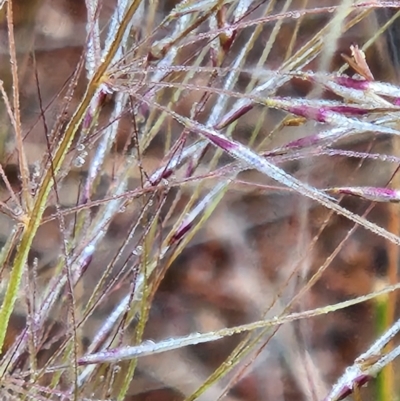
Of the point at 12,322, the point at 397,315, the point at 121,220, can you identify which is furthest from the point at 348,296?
the point at 12,322

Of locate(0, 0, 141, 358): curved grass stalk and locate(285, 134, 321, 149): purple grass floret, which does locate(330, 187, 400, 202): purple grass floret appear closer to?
locate(285, 134, 321, 149): purple grass floret

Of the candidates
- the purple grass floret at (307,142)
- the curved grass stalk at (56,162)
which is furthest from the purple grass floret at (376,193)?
the curved grass stalk at (56,162)

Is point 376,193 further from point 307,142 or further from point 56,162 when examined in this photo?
point 56,162

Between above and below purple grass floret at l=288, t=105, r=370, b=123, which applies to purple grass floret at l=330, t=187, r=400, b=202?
below

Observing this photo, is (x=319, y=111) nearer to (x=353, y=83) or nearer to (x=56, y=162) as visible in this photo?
(x=353, y=83)

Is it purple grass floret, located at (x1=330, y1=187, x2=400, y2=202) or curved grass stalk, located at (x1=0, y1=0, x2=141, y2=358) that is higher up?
curved grass stalk, located at (x1=0, y1=0, x2=141, y2=358)

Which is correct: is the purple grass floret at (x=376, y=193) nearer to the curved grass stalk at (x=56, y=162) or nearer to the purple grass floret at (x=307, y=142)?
the purple grass floret at (x=307, y=142)

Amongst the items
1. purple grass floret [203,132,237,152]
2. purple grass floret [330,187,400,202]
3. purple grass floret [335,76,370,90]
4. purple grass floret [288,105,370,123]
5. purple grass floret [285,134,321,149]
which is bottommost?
purple grass floret [330,187,400,202]

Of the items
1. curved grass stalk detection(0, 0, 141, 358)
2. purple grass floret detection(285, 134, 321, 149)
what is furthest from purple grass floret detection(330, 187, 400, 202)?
curved grass stalk detection(0, 0, 141, 358)

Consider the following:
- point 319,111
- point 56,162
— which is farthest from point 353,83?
point 56,162

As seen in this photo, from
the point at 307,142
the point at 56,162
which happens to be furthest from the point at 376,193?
the point at 56,162

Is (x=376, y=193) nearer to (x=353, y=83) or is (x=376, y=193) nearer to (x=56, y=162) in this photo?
(x=353, y=83)
